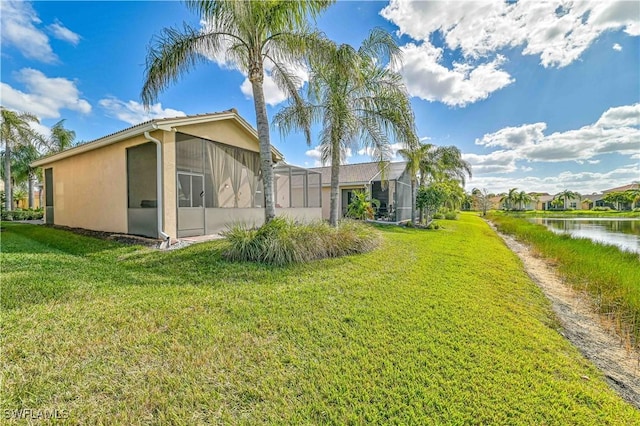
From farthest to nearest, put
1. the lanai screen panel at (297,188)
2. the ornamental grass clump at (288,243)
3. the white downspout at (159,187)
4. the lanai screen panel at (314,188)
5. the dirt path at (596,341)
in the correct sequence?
1. the lanai screen panel at (314,188)
2. the lanai screen panel at (297,188)
3. the white downspout at (159,187)
4. the ornamental grass clump at (288,243)
5. the dirt path at (596,341)

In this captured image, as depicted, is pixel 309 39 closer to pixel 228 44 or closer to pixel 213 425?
pixel 228 44

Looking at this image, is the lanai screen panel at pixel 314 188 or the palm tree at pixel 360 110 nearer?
the palm tree at pixel 360 110

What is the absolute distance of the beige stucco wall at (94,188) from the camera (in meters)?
9.66

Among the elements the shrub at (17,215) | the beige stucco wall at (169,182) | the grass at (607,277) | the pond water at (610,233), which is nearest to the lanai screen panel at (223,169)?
the beige stucco wall at (169,182)

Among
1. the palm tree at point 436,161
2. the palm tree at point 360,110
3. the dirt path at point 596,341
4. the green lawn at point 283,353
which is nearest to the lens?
the green lawn at point 283,353

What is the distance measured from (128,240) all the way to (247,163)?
17.5 feet

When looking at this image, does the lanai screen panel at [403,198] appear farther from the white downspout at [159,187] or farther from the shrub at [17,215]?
the shrub at [17,215]

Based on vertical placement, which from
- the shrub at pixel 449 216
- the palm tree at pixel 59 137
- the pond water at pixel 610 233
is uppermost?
the palm tree at pixel 59 137

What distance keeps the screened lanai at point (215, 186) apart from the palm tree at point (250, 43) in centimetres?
205

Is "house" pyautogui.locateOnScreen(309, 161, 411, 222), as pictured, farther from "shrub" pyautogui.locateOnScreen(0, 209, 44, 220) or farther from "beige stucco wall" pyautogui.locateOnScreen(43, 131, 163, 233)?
"shrub" pyautogui.locateOnScreen(0, 209, 44, 220)

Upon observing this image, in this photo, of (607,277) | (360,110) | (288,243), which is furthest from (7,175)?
(607,277)

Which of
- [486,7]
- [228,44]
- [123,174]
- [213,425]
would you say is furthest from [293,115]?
[213,425]

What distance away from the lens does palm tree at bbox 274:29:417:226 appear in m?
10.0

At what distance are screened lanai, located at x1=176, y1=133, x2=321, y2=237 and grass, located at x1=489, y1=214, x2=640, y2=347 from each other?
368 inches
